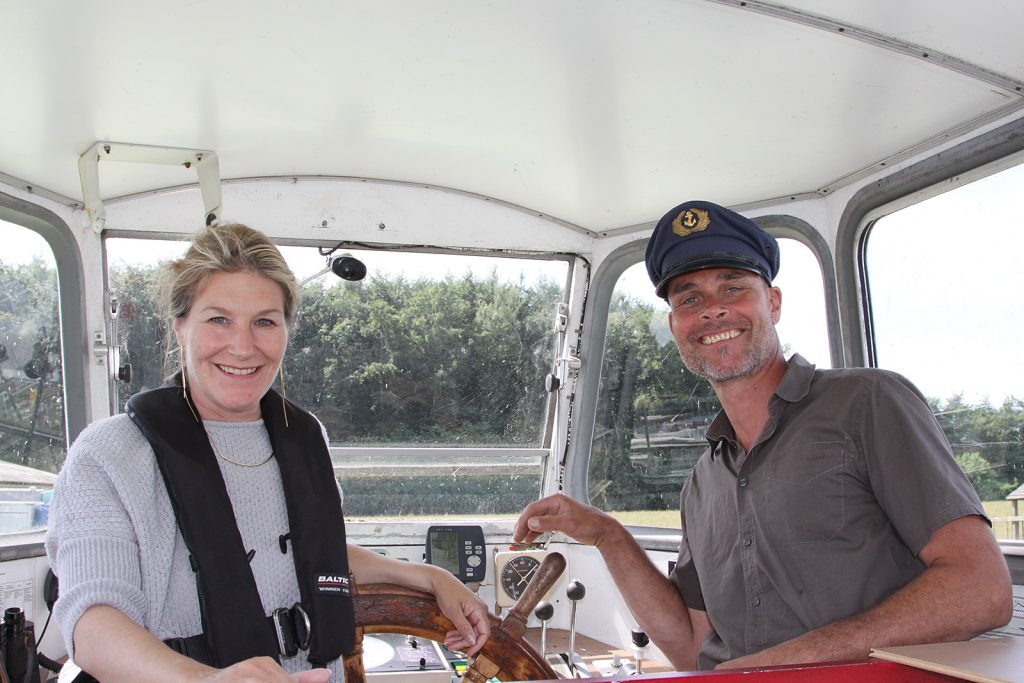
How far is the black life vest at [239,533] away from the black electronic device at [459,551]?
192 centimetres

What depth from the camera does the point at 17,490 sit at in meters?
2.95

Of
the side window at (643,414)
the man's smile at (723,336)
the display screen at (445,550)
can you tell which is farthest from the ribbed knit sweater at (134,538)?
the side window at (643,414)

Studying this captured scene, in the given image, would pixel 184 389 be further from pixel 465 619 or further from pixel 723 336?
pixel 723 336

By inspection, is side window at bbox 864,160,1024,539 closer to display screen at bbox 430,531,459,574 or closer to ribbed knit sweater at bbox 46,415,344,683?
display screen at bbox 430,531,459,574

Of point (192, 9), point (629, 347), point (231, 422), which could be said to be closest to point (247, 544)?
point (231, 422)

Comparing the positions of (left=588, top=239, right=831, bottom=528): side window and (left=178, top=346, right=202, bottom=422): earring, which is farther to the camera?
(left=588, top=239, right=831, bottom=528): side window

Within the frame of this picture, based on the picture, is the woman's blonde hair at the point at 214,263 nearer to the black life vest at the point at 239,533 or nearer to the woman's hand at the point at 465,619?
the black life vest at the point at 239,533

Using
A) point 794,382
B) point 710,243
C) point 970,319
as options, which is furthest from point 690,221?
point 970,319

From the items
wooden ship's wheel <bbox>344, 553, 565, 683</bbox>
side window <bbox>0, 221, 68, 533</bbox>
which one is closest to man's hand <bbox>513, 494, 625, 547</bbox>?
wooden ship's wheel <bbox>344, 553, 565, 683</bbox>

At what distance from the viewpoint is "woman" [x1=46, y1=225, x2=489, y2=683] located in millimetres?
1386

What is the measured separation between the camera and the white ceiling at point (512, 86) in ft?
6.48

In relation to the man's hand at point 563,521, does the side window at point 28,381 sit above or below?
above

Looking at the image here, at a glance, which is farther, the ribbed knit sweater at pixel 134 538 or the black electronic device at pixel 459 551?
the black electronic device at pixel 459 551

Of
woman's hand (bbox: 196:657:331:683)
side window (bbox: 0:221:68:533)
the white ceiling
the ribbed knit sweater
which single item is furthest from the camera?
side window (bbox: 0:221:68:533)
